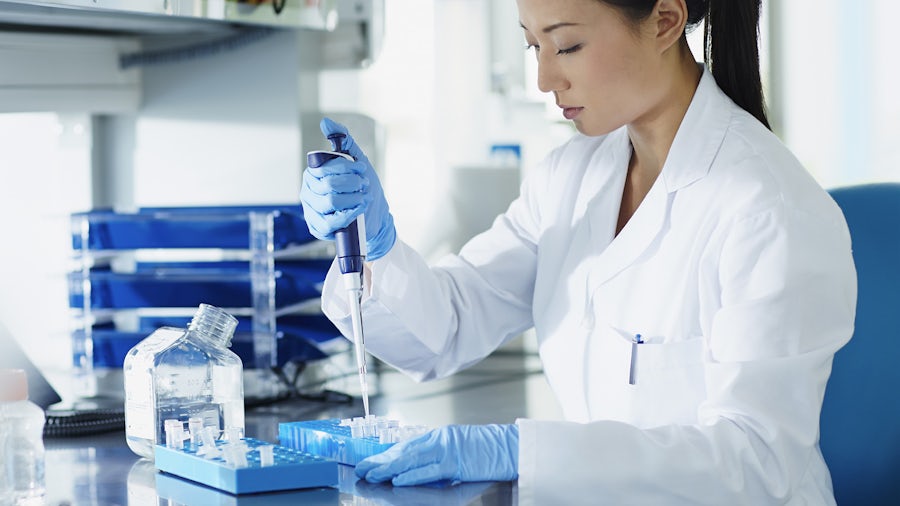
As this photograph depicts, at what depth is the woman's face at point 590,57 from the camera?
1.42 metres

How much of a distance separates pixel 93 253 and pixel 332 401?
0.48 metres

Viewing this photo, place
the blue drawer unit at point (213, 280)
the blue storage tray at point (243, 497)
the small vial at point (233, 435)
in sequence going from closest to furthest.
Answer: the blue storage tray at point (243, 497)
the small vial at point (233, 435)
the blue drawer unit at point (213, 280)

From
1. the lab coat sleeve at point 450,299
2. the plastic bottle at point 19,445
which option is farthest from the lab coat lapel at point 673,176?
the plastic bottle at point 19,445

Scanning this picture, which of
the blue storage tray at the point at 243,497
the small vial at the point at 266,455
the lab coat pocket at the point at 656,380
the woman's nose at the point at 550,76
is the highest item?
the woman's nose at the point at 550,76

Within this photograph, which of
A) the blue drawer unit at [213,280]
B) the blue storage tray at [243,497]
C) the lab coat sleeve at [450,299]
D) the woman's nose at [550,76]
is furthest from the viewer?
the blue drawer unit at [213,280]

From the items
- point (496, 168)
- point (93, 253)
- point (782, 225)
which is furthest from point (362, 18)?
point (782, 225)

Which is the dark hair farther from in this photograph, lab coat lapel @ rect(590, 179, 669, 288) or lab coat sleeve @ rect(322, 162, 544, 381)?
lab coat sleeve @ rect(322, 162, 544, 381)

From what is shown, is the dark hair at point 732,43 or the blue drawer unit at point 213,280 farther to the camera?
the blue drawer unit at point 213,280

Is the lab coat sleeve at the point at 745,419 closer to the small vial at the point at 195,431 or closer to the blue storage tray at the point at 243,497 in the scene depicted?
the blue storage tray at the point at 243,497

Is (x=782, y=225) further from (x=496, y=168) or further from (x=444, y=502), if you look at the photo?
(x=496, y=168)

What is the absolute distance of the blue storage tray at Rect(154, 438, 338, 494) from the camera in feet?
3.67

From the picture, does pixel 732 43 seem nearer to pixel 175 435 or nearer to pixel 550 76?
pixel 550 76

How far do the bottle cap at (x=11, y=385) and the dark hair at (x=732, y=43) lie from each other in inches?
33.1

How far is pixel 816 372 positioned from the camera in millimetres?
1224
